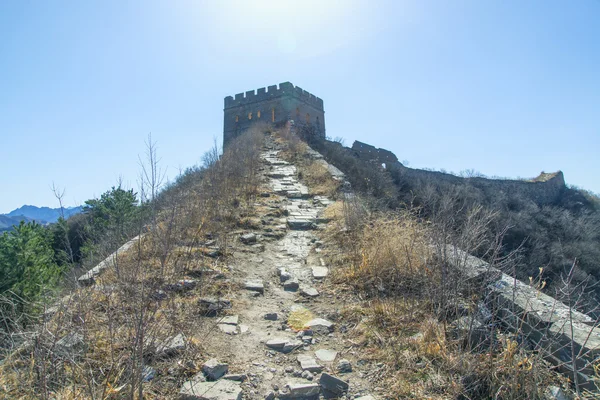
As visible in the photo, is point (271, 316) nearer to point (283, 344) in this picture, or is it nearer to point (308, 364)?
point (283, 344)

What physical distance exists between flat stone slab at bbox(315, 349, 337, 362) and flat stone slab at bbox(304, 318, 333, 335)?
28 cm

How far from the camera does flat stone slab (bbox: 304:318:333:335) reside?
2.89 m

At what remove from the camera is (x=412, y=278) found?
3141 millimetres

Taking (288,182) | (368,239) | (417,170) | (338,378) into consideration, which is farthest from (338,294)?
(417,170)

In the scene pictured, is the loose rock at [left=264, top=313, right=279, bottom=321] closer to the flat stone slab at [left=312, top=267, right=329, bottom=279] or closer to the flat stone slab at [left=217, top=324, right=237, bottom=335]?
the flat stone slab at [left=217, top=324, right=237, bottom=335]

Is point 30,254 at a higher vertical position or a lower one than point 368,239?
lower

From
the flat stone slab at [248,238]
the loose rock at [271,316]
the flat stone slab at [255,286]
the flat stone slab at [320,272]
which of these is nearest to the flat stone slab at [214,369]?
the loose rock at [271,316]

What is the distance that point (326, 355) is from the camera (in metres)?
2.54

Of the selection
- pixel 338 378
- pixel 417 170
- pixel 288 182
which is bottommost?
pixel 338 378

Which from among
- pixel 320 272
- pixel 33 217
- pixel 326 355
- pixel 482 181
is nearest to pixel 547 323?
→ pixel 326 355

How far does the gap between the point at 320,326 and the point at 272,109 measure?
17.8m

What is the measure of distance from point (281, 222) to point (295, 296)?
250cm

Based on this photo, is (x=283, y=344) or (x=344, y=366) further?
(x=283, y=344)

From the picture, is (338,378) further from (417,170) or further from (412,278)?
(417,170)
